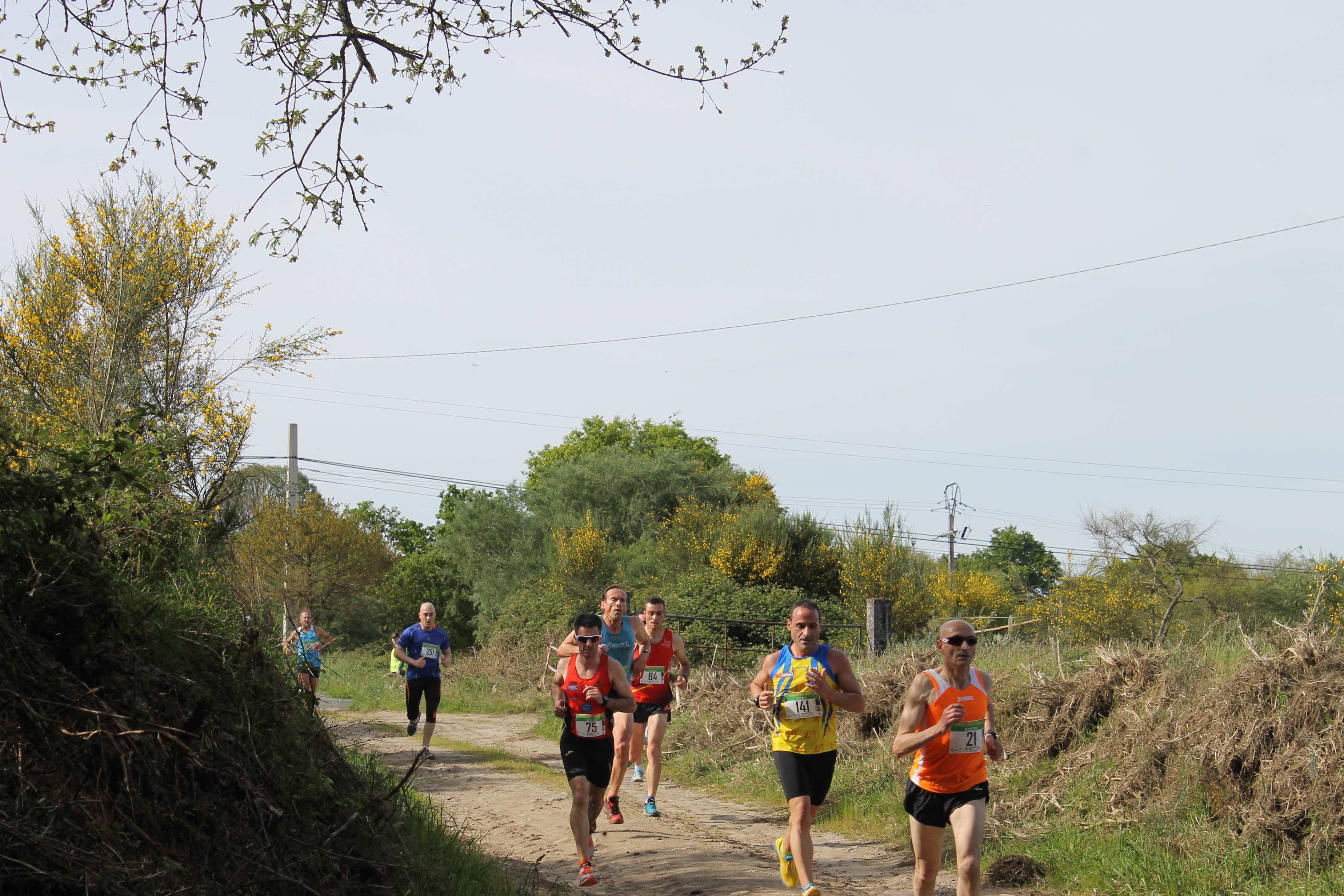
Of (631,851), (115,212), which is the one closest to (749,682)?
(631,851)

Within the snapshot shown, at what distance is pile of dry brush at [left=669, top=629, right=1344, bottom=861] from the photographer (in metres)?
7.25

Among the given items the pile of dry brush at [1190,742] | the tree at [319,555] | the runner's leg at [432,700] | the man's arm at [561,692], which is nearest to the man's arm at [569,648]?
the man's arm at [561,692]

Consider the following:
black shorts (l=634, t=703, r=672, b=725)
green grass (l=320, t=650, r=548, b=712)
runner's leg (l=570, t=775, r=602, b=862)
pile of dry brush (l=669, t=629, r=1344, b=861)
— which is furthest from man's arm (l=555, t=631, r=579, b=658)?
green grass (l=320, t=650, r=548, b=712)

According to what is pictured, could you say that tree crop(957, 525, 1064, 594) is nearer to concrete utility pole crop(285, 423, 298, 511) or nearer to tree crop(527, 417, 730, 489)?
tree crop(527, 417, 730, 489)

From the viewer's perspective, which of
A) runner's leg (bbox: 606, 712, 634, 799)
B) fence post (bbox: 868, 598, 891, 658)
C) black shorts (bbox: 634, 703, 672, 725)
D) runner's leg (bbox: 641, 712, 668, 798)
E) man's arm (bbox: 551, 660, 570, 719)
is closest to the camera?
man's arm (bbox: 551, 660, 570, 719)

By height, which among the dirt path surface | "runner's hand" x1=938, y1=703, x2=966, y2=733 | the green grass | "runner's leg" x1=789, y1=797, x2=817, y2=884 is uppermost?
"runner's hand" x1=938, y1=703, x2=966, y2=733

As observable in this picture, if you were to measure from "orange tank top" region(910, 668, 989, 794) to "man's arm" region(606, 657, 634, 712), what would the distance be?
234cm

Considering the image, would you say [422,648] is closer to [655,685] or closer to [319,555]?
[655,685]

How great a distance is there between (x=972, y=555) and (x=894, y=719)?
323 ft

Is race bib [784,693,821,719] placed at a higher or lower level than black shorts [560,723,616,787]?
higher

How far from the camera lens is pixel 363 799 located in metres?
5.70

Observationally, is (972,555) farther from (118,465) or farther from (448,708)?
(118,465)

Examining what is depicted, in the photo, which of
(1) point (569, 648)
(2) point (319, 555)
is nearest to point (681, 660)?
(1) point (569, 648)

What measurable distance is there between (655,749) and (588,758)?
101 inches
